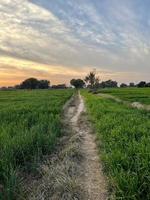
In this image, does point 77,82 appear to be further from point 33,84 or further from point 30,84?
point 30,84

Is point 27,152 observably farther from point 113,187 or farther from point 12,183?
point 113,187

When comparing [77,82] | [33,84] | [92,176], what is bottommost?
[92,176]

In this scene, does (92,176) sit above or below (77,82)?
below

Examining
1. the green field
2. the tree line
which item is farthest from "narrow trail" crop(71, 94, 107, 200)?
the tree line

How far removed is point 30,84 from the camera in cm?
14262

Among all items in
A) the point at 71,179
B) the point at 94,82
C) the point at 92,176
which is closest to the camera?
the point at 71,179

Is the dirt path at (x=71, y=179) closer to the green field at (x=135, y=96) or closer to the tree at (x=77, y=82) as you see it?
the green field at (x=135, y=96)

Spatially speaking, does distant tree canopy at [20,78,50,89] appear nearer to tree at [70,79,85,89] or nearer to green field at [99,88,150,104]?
tree at [70,79,85,89]

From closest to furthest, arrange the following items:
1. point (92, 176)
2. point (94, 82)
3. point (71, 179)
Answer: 1. point (71, 179)
2. point (92, 176)
3. point (94, 82)

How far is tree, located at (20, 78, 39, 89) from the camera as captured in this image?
143 m

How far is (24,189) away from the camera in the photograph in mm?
5520

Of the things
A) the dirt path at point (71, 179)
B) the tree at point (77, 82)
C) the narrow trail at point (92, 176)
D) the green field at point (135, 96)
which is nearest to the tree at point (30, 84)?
the tree at point (77, 82)

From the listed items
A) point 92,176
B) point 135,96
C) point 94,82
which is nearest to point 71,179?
point 92,176

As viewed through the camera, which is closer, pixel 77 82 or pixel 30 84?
pixel 30 84
